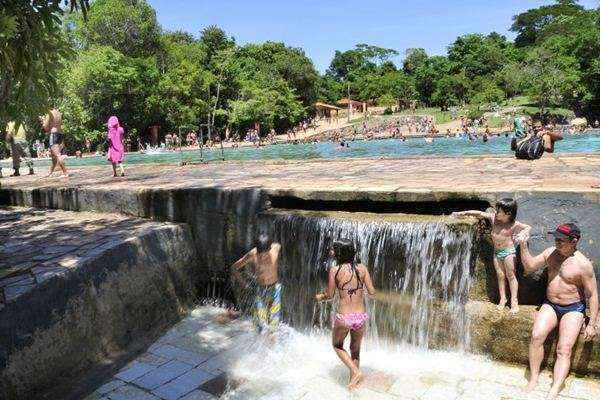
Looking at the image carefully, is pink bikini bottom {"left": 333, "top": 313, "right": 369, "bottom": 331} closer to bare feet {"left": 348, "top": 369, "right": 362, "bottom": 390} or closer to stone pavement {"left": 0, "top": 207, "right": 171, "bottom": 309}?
bare feet {"left": 348, "top": 369, "right": 362, "bottom": 390}

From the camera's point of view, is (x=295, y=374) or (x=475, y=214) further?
(x=475, y=214)

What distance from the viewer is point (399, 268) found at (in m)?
5.73

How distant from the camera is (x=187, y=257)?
24.2 feet

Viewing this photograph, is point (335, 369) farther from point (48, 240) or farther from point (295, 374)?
point (48, 240)

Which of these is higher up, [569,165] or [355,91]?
[355,91]

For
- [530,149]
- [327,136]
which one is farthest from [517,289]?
[327,136]

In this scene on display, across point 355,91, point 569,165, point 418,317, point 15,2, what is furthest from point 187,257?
point 355,91

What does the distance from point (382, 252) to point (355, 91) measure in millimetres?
73023

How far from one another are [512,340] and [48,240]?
598cm

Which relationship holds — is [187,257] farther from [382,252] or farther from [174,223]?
[382,252]

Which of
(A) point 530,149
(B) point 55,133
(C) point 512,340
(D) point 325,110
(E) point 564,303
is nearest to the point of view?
(E) point 564,303

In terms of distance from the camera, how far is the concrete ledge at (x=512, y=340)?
461cm

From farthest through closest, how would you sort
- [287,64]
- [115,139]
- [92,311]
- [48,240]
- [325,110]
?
[325,110] → [287,64] → [115,139] → [48,240] → [92,311]

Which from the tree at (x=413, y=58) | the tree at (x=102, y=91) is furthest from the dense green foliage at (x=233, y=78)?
the tree at (x=413, y=58)
